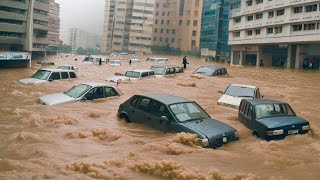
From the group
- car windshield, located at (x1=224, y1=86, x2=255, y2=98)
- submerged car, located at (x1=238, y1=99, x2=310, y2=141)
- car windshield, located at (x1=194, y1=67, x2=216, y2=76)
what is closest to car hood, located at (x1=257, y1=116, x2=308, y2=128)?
submerged car, located at (x1=238, y1=99, x2=310, y2=141)

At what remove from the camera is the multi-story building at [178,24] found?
121312mm

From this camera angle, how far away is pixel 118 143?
9.98 metres

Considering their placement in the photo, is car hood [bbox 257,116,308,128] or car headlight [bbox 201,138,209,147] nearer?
car headlight [bbox 201,138,209,147]

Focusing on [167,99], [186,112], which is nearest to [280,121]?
[186,112]

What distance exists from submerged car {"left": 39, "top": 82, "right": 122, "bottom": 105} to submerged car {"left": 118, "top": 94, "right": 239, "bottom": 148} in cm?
342

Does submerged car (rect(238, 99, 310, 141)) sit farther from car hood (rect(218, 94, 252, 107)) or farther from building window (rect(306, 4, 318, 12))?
building window (rect(306, 4, 318, 12))

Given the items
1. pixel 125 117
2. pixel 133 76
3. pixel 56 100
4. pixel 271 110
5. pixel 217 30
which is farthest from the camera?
pixel 217 30

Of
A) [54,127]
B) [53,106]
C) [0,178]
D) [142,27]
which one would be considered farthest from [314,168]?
[142,27]

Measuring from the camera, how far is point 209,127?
9.72 m

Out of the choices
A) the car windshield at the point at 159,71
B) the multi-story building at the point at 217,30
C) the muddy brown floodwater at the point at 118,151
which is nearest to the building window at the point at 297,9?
the car windshield at the point at 159,71

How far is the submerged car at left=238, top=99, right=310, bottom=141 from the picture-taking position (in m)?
10.5

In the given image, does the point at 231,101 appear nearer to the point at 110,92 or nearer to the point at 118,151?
the point at 110,92

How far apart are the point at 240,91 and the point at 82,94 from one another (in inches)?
284

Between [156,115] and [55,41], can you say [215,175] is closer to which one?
[156,115]
